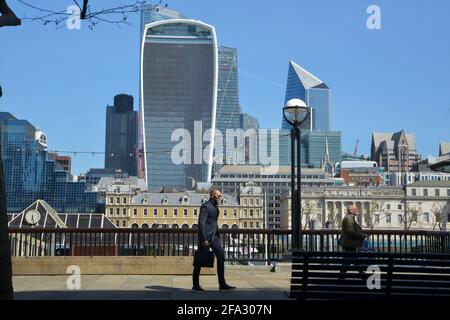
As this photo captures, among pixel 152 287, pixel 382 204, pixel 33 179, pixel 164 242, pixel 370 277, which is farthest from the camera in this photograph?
pixel 33 179

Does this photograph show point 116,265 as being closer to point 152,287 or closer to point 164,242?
point 152,287

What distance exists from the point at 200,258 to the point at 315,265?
293 cm

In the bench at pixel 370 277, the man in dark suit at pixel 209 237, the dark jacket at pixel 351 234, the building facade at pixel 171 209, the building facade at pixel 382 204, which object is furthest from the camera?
the building facade at pixel 171 209

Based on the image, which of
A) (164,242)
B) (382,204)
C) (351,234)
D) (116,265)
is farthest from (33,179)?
(351,234)

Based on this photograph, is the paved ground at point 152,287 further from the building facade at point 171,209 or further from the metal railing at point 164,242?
the building facade at point 171,209

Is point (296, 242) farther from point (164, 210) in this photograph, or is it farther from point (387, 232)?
point (164, 210)

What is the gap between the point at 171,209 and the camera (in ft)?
463

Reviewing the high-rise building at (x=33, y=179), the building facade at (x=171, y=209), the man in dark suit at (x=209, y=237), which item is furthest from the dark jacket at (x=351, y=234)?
the high-rise building at (x=33, y=179)

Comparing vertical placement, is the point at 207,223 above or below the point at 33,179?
below

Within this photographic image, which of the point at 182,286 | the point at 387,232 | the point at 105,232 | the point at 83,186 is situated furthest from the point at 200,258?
the point at 83,186

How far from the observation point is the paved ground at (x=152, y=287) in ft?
36.7

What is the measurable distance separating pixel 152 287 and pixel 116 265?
294 centimetres

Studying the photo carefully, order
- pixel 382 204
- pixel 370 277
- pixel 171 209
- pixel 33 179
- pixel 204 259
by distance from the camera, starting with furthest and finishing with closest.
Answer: pixel 33 179 < pixel 382 204 < pixel 171 209 < pixel 204 259 < pixel 370 277

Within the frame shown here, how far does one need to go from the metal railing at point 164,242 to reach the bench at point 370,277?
8.32 metres
